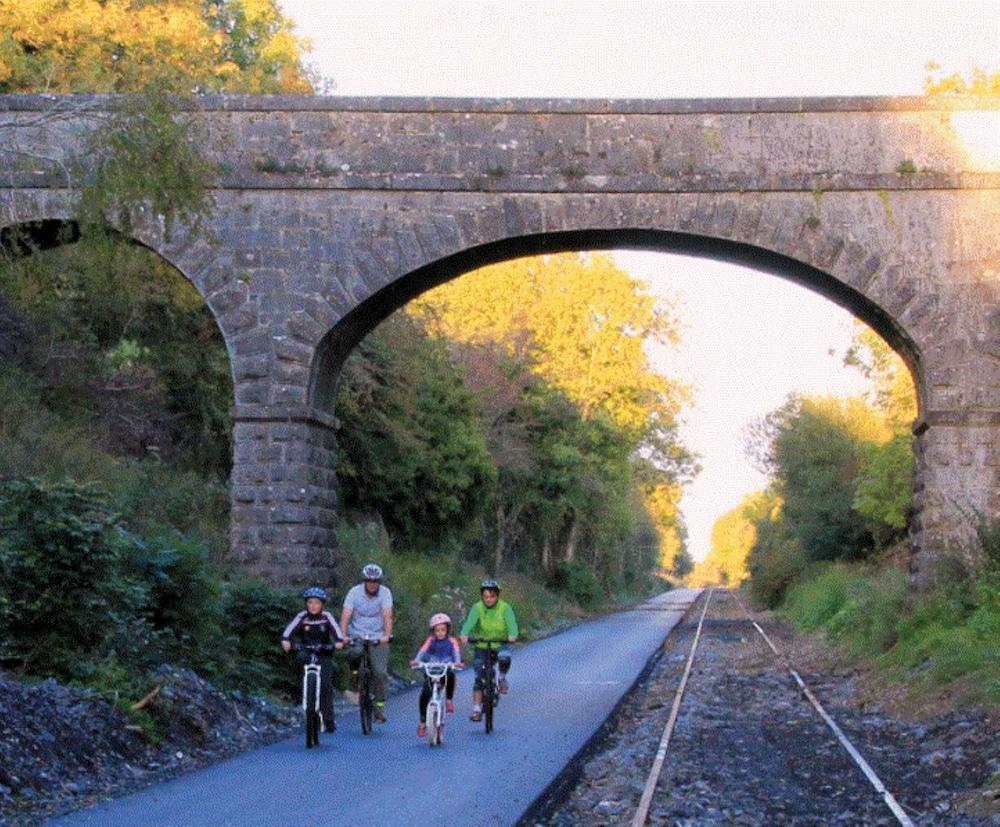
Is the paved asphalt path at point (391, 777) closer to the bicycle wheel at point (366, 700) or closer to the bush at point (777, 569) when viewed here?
the bicycle wheel at point (366, 700)

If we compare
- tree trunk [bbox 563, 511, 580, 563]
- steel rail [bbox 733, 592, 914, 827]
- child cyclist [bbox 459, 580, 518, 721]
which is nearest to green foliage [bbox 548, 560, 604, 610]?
tree trunk [bbox 563, 511, 580, 563]

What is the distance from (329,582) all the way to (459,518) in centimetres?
1476

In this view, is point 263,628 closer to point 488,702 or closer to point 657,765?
point 488,702

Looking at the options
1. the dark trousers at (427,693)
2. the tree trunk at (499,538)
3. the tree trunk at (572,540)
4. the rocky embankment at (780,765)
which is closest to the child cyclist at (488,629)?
the dark trousers at (427,693)

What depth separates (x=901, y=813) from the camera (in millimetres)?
9922

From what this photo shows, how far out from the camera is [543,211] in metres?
18.9

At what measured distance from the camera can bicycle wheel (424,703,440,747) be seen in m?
12.8

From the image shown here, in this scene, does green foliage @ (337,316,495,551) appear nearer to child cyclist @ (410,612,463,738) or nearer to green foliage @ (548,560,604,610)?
child cyclist @ (410,612,463,738)

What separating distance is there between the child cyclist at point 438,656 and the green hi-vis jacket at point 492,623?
0.45 m

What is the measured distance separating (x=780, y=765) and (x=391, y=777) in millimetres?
3539

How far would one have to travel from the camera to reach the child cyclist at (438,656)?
13133 mm

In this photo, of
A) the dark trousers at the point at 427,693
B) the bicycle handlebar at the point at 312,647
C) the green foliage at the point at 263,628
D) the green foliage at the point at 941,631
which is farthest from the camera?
the green foliage at the point at 263,628

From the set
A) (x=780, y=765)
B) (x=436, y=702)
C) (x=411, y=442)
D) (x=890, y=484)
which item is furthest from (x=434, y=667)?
(x=890, y=484)

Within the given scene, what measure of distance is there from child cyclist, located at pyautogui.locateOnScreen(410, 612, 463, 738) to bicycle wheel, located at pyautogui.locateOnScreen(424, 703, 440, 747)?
260 mm
